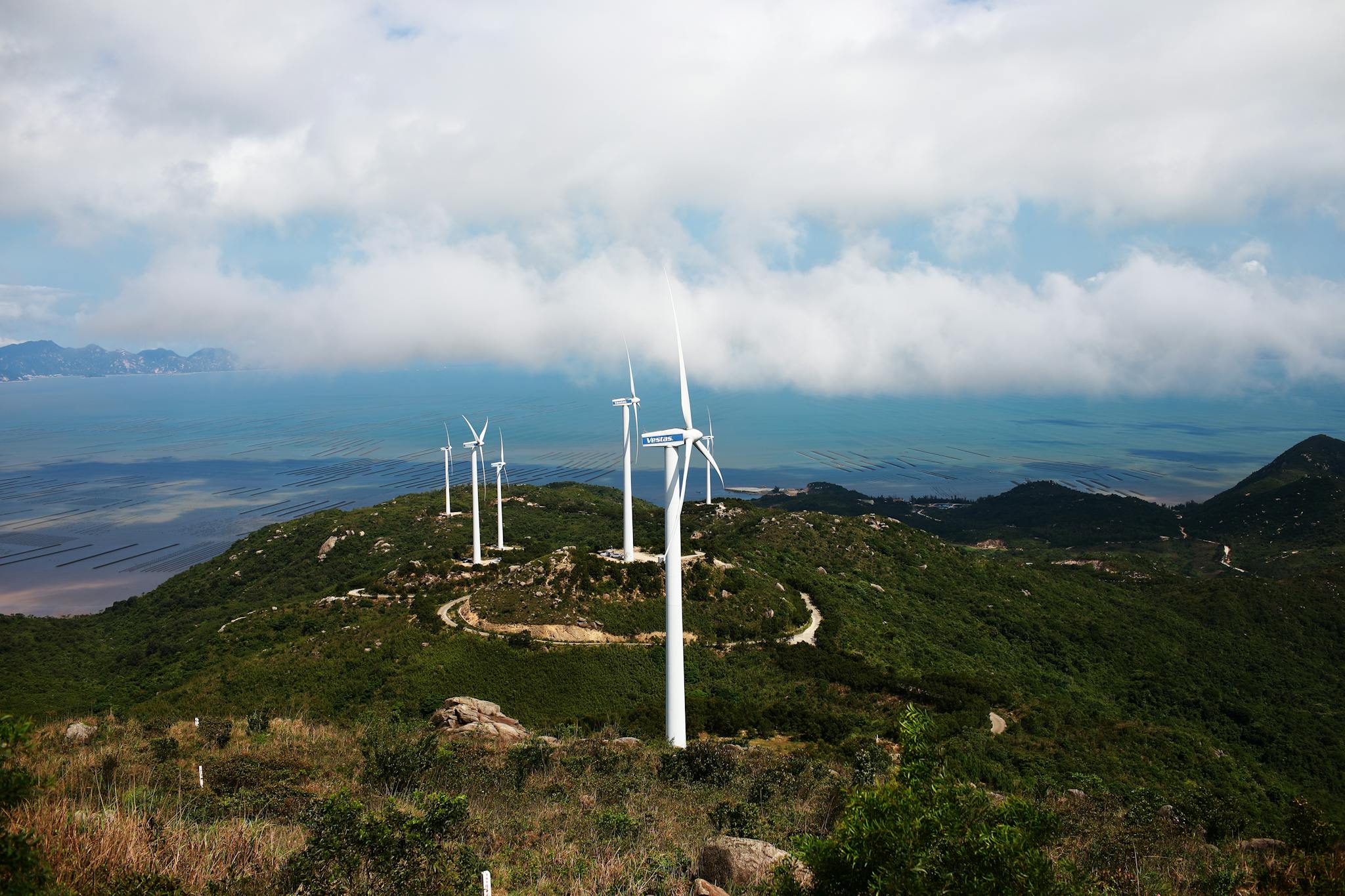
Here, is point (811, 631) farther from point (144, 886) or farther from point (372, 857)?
point (144, 886)

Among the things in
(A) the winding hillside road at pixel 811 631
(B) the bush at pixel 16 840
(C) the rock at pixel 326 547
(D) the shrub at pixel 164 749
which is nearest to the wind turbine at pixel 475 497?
(A) the winding hillside road at pixel 811 631

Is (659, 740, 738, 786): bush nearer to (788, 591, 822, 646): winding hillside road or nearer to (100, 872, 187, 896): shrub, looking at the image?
(100, 872, 187, 896): shrub

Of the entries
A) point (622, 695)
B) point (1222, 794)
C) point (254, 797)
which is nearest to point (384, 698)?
point (622, 695)

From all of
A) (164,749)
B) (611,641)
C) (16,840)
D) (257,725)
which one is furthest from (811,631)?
(16,840)

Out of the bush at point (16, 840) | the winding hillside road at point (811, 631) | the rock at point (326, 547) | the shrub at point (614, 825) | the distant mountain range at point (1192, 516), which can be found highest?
the bush at point (16, 840)

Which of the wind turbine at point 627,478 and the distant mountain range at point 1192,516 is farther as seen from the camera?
the distant mountain range at point 1192,516

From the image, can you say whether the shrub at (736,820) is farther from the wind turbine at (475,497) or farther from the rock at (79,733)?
the wind turbine at (475,497)

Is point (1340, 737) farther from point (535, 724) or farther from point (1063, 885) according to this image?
point (1063, 885)
